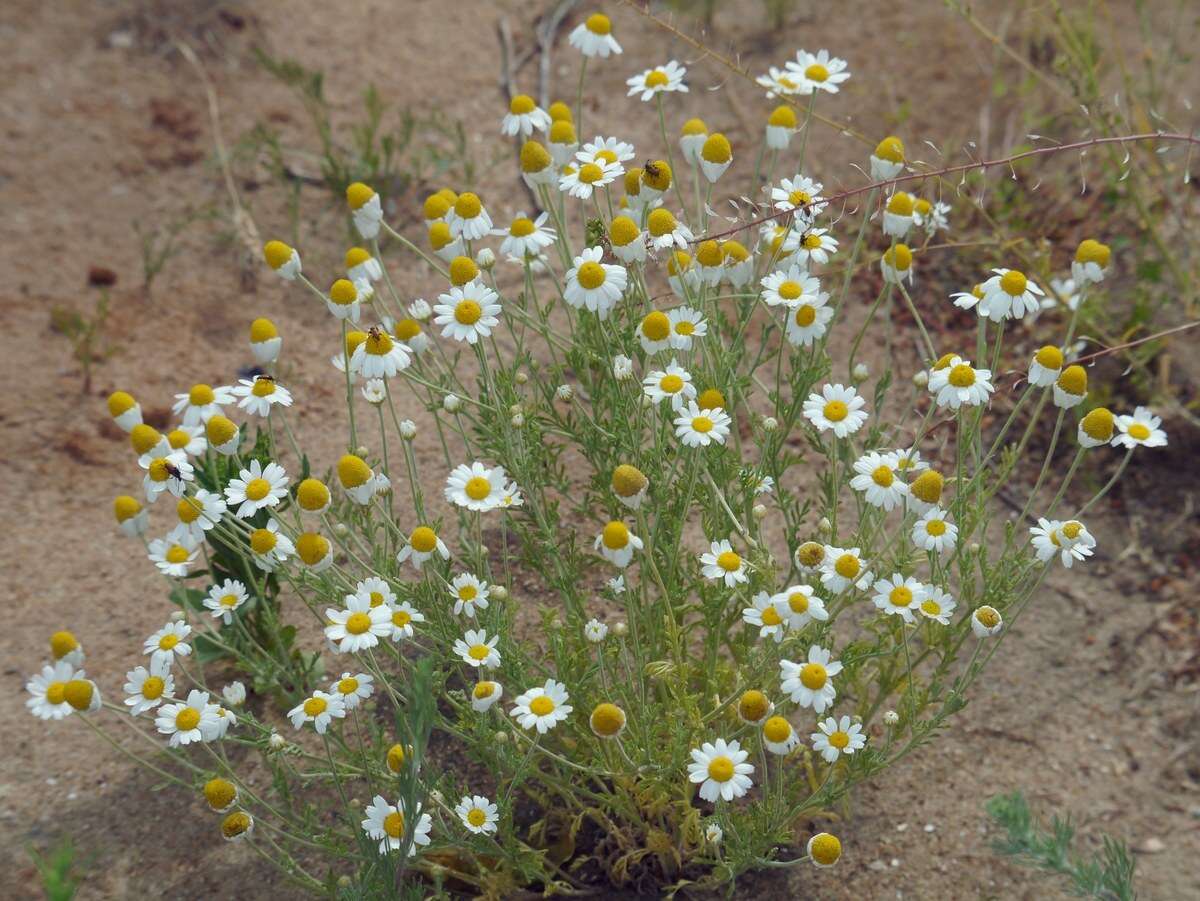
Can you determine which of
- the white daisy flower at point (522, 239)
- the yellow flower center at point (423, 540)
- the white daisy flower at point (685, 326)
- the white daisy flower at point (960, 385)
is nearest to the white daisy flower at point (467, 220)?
the white daisy flower at point (522, 239)

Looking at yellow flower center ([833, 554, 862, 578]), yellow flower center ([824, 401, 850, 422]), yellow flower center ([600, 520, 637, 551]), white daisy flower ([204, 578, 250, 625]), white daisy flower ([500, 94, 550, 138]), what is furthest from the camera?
white daisy flower ([500, 94, 550, 138])

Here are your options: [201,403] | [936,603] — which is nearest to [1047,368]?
[936,603]

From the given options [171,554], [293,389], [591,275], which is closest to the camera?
[591,275]

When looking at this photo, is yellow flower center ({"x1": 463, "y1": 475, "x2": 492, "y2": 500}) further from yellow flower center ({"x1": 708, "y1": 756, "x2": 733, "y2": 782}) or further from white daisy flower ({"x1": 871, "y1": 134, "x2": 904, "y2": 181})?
white daisy flower ({"x1": 871, "y1": 134, "x2": 904, "y2": 181})

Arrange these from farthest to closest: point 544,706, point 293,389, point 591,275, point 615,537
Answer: point 293,389 < point 591,275 < point 544,706 < point 615,537

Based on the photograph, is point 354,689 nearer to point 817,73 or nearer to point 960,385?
point 960,385

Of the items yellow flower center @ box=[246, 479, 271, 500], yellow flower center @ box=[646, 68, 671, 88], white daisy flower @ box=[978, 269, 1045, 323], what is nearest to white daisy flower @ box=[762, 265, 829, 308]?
white daisy flower @ box=[978, 269, 1045, 323]
